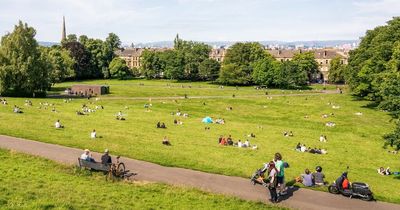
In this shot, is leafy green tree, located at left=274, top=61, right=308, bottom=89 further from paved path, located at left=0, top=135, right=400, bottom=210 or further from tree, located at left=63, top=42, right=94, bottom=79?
paved path, located at left=0, top=135, right=400, bottom=210

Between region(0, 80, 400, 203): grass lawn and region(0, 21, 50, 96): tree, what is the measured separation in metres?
13.0

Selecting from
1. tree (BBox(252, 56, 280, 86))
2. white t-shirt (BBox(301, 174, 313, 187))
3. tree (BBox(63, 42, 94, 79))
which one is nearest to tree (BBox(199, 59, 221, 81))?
tree (BBox(252, 56, 280, 86))

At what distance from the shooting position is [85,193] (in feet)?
61.7

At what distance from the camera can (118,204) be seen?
57.3 feet

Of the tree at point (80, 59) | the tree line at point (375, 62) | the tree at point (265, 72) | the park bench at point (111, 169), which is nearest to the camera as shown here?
the park bench at point (111, 169)

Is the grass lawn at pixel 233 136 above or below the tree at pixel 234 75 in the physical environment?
below

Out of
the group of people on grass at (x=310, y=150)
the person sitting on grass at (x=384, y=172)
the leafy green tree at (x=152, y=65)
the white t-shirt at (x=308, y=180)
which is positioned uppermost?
the leafy green tree at (x=152, y=65)

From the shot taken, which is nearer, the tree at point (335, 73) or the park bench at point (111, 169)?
the park bench at point (111, 169)

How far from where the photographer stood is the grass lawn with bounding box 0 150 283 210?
16734 mm

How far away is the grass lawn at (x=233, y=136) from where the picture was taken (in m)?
26.4

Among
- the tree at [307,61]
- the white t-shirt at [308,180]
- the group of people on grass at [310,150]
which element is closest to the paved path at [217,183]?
the white t-shirt at [308,180]

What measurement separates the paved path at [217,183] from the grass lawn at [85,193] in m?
1.20

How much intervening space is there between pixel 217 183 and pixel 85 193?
678cm

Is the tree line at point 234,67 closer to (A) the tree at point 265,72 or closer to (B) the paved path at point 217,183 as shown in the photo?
(A) the tree at point 265,72
